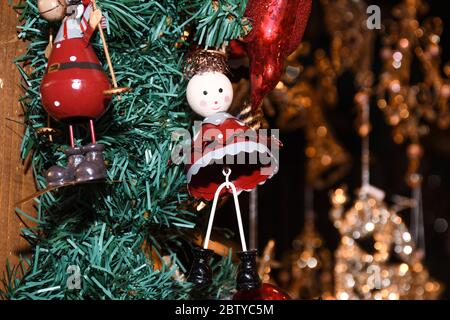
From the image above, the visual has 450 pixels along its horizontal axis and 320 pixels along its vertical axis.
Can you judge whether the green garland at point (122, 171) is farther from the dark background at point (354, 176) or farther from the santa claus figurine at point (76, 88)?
the dark background at point (354, 176)

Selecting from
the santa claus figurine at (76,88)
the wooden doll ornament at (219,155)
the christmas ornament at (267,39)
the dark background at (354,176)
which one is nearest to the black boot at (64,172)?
the santa claus figurine at (76,88)

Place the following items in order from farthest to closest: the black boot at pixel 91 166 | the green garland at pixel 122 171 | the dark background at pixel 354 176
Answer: the dark background at pixel 354 176 < the green garland at pixel 122 171 < the black boot at pixel 91 166

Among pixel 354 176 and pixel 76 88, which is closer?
pixel 76 88

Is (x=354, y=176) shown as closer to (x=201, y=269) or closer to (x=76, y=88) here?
(x=201, y=269)

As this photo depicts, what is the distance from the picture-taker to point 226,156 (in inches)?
37.3

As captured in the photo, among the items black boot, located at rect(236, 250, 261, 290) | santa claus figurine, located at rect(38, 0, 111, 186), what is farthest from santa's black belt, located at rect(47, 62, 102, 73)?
black boot, located at rect(236, 250, 261, 290)

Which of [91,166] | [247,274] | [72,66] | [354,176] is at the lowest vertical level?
[247,274]

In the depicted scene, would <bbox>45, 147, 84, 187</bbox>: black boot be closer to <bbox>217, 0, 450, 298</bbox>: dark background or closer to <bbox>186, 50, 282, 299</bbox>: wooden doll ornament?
<bbox>186, 50, 282, 299</bbox>: wooden doll ornament

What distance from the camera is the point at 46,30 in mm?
948

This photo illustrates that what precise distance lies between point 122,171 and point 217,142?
12cm

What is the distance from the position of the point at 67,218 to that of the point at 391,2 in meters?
1.42

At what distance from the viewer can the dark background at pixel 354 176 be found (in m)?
2.08

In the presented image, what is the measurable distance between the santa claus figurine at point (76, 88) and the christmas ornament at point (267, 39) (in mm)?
213

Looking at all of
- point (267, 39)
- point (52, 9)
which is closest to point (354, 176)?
point (267, 39)
